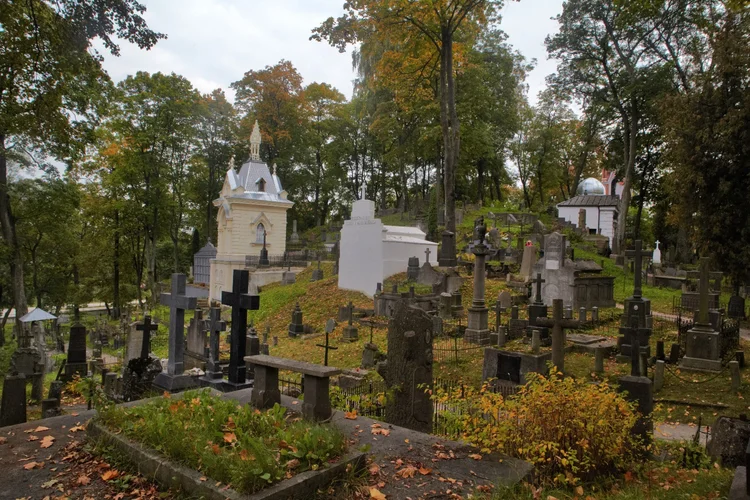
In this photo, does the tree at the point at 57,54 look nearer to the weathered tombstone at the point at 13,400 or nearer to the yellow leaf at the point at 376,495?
the weathered tombstone at the point at 13,400

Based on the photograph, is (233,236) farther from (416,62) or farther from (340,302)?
(416,62)

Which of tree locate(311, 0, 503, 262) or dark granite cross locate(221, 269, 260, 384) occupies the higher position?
tree locate(311, 0, 503, 262)

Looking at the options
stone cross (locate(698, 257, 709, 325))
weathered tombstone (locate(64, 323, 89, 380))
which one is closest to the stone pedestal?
stone cross (locate(698, 257, 709, 325))

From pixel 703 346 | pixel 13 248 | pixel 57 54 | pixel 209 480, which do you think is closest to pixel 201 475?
pixel 209 480

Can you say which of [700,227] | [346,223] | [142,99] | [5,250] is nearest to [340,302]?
[346,223]

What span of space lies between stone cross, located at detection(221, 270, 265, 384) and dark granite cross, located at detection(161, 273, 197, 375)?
0.96 meters

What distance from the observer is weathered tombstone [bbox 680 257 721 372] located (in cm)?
999

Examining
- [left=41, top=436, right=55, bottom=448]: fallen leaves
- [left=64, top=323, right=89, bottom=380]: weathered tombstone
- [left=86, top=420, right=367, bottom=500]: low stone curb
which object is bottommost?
[left=64, top=323, right=89, bottom=380]: weathered tombstone

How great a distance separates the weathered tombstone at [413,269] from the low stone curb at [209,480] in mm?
15621

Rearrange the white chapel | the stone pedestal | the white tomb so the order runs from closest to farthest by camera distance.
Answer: the stone pedestal, the white tomb, the white chapel

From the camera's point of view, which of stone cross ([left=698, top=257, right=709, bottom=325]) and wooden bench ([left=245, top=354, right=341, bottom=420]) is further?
stone cross ([left=698, top=257, right=709, bottom=325])

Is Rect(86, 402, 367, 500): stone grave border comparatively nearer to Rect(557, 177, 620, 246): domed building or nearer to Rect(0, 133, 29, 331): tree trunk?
Rect(0, 133, 29, 331): tree trunk

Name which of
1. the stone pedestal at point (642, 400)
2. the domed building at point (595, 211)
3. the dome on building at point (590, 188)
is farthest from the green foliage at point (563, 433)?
the dome on building at point (590, 188)

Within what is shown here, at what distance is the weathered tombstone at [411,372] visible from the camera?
5.56 m
